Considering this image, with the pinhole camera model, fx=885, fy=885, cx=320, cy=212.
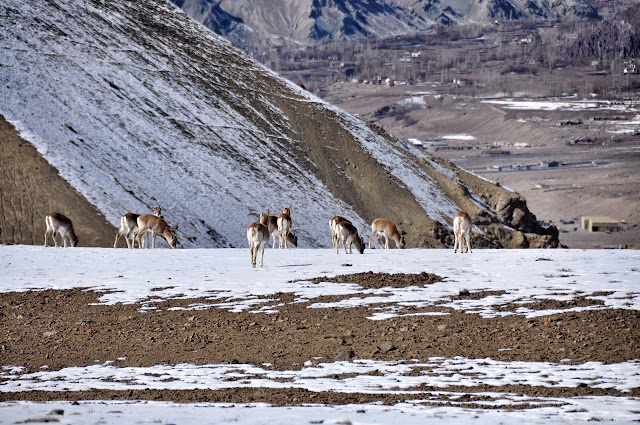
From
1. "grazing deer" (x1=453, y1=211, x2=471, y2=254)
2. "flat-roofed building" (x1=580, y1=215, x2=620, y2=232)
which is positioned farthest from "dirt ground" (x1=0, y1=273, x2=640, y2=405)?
"flat-roofed building" (x1=580, y1=215, x2=620, y2=232)

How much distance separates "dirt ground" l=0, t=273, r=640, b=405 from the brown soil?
29613mm

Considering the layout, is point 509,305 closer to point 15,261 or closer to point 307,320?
point 307,320

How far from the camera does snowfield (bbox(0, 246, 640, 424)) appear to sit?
1185 centimetres

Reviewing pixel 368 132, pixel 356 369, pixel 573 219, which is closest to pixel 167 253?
pixel 356 369

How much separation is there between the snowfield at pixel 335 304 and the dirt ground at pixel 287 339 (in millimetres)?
438

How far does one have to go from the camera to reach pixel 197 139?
71.9m

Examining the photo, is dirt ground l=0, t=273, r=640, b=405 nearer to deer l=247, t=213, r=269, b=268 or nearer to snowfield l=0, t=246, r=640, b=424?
snowfield l=0, t=246, r=640, b=424

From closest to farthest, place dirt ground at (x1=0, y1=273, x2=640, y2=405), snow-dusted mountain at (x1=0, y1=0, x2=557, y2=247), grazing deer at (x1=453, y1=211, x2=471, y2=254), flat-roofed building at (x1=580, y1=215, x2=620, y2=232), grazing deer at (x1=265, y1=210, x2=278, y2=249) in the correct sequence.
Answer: dirt ground at (x1=0, y1=273, x2=640, y2=405), grazing deer at (x1=453, y1=211, x2=471, y2=254), grazing deer at (x1=265, y1=210, x2=278, y2=249), snow-dusted mountain at (x1=0, y1=0, x2=557, y2=247), flat-roofed building at (x1=580, y1=215, x2=620, y2=232)

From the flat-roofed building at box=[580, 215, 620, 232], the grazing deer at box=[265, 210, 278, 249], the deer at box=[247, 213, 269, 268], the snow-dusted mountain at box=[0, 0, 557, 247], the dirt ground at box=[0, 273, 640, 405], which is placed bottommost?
the dirt ground at box=[0, 273, 640, 405]

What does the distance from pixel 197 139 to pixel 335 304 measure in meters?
53.1

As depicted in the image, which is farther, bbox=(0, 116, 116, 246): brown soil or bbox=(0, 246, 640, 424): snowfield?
bbox=(0, 116, 116, 246): brown soil

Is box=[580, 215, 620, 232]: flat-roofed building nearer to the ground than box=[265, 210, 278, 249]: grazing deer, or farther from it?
farther from it

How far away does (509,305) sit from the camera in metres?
19.6

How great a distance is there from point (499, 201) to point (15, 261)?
62.2m
